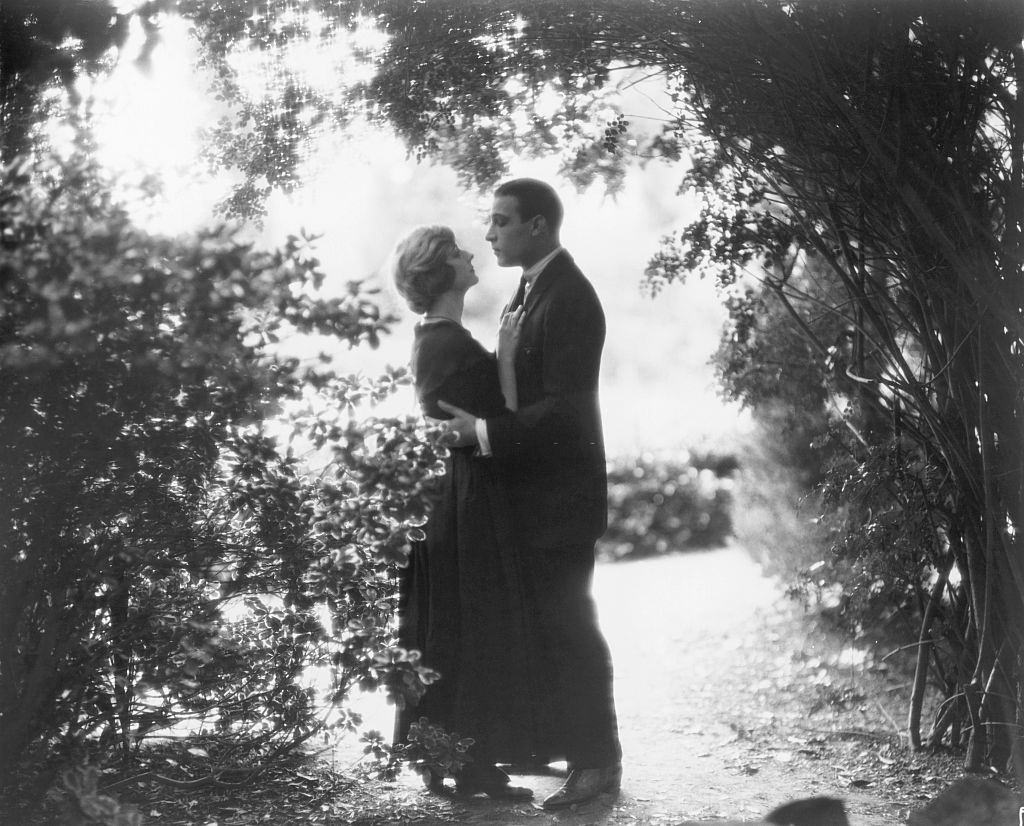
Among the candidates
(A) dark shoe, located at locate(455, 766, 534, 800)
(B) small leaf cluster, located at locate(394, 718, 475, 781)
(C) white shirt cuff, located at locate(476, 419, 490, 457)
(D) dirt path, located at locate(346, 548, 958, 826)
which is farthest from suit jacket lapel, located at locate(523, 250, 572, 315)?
(D) dirt path, located at locate(346, 548, 958, 826)

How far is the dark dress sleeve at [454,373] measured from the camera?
363 centimetres

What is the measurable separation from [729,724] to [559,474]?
199 centimetres

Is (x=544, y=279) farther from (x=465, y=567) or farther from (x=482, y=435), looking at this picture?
(x=465, y=567)

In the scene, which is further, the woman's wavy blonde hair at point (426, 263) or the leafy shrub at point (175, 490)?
the woman's wavy blonde hair at point (426, 263)

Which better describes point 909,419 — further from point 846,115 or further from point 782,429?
point 782,429

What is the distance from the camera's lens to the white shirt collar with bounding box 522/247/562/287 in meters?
3.67

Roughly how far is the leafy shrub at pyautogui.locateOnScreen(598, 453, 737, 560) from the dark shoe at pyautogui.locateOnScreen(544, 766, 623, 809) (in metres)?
6.39

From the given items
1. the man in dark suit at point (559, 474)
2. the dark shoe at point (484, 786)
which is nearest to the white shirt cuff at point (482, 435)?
the man in dark suit at point (559, 474)

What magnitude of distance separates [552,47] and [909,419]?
197cm

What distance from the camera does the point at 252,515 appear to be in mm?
3422

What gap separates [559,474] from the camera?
362cm

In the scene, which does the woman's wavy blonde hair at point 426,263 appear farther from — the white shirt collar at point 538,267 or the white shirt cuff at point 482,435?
the white shirt cuff at point 482,435

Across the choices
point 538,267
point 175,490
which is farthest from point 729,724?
point 175,490

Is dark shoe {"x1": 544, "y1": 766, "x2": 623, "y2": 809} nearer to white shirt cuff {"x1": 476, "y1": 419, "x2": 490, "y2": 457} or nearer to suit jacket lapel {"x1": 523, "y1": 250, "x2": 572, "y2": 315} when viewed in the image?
white shirt cuff {"x1": 476, "y1": 419, "x2": 490, "y2": 457}
